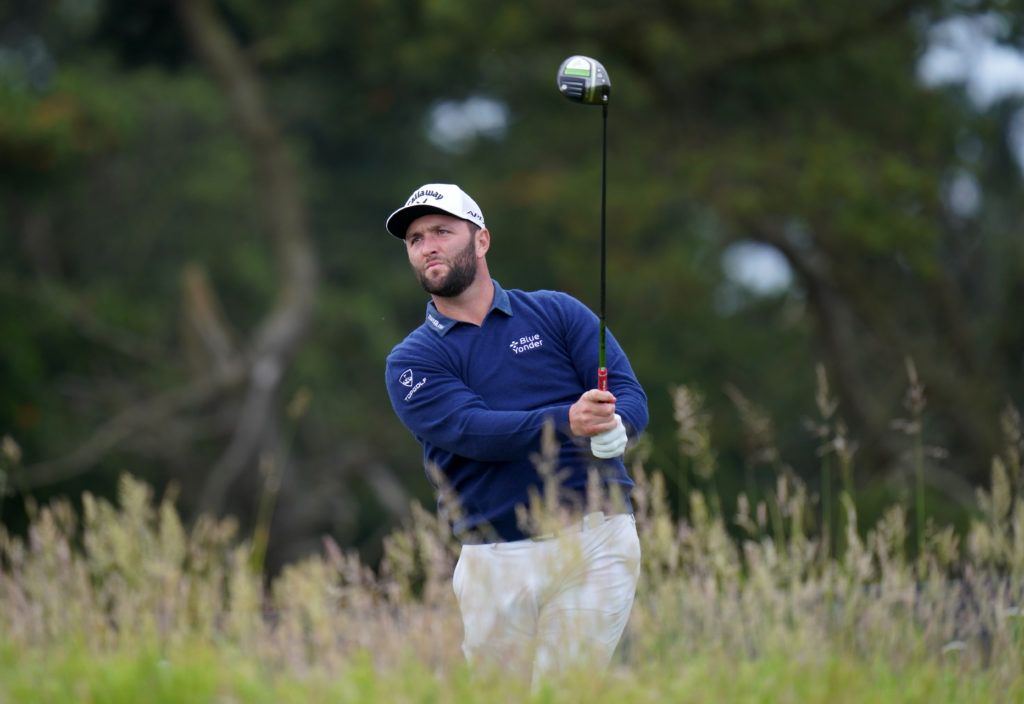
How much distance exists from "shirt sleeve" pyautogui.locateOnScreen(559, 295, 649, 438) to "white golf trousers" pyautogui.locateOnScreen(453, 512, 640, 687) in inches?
14.2

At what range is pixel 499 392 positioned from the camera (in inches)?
197

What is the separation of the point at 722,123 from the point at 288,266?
234 inches

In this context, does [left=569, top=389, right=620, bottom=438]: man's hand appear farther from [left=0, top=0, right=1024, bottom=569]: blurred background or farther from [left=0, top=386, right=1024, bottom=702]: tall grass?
[left=0, top=0, right=1024, bottom=569]: blurred background

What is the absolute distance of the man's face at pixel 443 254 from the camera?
16.8 feet

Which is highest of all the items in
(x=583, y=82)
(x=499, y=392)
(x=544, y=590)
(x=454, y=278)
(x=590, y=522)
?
(x=583, y=82)

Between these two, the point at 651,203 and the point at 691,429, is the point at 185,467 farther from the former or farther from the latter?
the point at 691,429

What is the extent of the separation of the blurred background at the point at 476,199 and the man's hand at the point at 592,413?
300 inches

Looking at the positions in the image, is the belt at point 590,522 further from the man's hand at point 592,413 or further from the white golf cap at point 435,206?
the white golf cap at point 435,206

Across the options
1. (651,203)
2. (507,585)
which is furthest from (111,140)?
(507,585)

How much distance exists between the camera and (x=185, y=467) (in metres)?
21.7

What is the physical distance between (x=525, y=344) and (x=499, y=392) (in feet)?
0.57

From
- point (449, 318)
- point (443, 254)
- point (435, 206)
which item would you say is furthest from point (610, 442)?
point (435, 206)

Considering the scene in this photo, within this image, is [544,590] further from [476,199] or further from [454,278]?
[476,199]

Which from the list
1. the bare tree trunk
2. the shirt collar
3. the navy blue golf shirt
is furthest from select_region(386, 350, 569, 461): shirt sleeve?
the bare tree trunk
